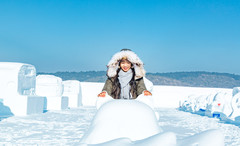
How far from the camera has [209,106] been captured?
14.2m

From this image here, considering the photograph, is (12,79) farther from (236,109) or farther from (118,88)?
(236,109)

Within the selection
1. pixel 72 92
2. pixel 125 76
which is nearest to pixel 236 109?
pixel 125 76

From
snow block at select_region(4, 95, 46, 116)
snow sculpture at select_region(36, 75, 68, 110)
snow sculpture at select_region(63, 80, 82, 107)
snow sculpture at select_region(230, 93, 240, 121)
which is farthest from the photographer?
snow sculpture at select_region(63, 80, 82, 107)

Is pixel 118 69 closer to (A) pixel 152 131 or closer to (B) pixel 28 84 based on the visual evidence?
(A) pixel 152 131

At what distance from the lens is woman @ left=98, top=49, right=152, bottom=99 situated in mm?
3710

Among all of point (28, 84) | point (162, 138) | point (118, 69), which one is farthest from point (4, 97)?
point (162, 138)

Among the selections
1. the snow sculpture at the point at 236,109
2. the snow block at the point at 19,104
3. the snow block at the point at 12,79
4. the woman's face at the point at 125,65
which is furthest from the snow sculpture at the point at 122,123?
the snow block at the point at 12,79

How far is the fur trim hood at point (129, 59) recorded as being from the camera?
12.2ft

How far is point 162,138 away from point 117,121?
0.66m

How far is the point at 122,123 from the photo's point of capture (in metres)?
2.18

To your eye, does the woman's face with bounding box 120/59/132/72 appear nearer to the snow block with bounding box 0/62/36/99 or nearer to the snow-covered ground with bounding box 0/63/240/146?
the snow-covered ground with bounding box 0/63/240/146

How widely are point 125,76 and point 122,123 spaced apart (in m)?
1.67

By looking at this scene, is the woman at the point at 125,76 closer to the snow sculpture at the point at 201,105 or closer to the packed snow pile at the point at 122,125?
the packed snow pile at the point at 122,125

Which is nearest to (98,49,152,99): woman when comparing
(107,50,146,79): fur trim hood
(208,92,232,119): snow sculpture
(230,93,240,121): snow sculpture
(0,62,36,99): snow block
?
(107,50,146,79): fur trim hood
